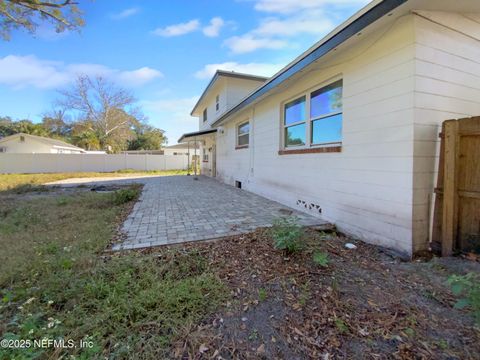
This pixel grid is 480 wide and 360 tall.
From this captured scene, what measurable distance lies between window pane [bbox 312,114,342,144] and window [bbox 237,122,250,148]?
4.02 m

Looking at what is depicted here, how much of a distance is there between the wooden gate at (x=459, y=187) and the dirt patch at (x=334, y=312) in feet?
1.05

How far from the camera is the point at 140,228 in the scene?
412cm

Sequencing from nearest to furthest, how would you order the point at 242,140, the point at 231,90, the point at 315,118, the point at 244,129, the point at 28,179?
the point at 315,118 < the point at 244,129 < the point at 242,140 < the point at 231,90 < the point at 28,179

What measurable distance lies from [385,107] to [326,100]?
1500 mm

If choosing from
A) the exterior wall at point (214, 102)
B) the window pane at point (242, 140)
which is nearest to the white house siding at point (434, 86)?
the window pane at point (242, 140)

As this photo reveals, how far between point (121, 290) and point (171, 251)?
86cm

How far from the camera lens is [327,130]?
454 cm

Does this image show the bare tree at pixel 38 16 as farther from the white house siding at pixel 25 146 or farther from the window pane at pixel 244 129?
the white house siding at pixel 25 146

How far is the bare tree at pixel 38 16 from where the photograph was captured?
7723 mm

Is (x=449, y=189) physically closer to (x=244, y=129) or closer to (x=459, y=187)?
(x=459, y=187)

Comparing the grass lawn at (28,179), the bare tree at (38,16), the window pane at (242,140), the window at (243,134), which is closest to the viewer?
the bare tree at (38,16)

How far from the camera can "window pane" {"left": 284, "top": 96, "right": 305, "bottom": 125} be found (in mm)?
5344

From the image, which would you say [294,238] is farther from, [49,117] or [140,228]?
[49,117]

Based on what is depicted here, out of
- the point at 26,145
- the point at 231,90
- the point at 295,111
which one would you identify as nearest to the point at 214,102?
the point at 231,90
